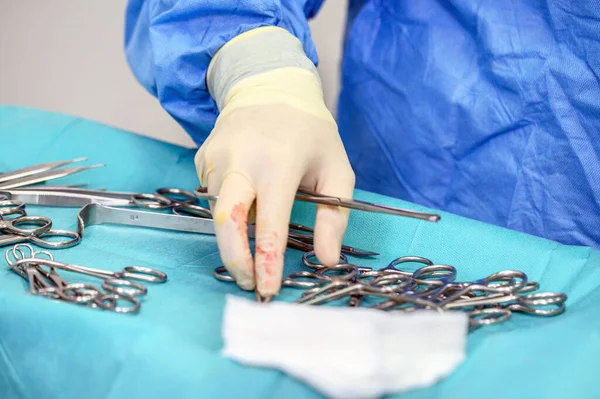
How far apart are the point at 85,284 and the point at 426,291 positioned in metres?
0.41

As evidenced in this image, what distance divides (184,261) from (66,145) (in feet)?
1.88

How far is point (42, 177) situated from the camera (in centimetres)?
119

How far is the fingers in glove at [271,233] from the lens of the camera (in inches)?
30.5

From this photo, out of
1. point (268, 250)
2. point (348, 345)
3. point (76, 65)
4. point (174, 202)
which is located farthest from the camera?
point (76, 65)

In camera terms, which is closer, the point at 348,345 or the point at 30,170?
the point at 348,345

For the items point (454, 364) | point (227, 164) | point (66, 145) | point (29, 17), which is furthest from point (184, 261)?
point (29, 17)

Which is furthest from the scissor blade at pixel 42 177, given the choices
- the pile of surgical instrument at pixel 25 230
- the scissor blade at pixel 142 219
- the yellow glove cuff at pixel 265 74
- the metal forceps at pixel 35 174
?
the yellow glove cuff at pixel 265 74

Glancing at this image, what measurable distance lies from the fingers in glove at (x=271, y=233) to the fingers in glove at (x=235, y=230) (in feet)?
0.05

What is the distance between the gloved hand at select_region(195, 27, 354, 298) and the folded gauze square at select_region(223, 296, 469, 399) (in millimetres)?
170

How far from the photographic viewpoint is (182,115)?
118 cm

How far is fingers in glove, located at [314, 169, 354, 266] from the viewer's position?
83cm

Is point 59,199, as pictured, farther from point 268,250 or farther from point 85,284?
point 268,250

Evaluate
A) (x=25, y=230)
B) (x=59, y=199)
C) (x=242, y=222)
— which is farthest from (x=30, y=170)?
(x=242, y=222)

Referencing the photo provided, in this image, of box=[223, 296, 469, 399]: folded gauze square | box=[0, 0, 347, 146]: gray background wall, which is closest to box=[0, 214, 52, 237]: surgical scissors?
box=[223, 296, 469, 399]: folded gauze square
